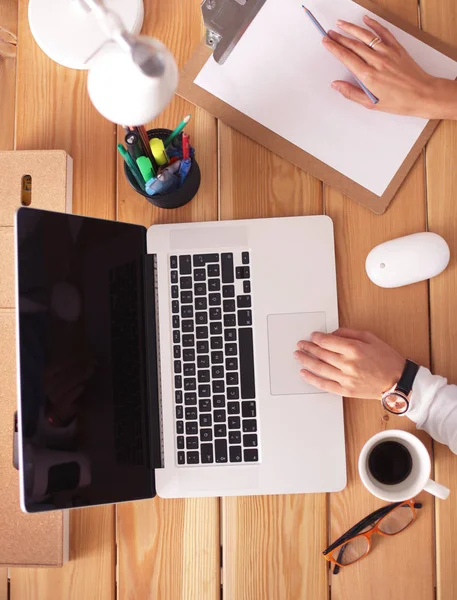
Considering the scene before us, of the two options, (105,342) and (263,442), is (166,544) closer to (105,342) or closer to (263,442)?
(263,442)

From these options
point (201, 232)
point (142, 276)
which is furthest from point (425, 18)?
point (142, 276)

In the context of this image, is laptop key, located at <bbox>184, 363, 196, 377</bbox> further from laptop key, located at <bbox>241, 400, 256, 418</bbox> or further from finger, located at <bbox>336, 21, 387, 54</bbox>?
finger, located at <bbox>336, 21, 387, 54</bbox>

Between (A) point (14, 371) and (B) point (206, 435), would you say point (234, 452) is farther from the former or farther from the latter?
(A) point (14, 371)

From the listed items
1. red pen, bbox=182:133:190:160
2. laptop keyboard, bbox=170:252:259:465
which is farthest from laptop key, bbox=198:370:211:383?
red pen, bbox=182:133:190:160

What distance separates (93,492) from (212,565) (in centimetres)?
23

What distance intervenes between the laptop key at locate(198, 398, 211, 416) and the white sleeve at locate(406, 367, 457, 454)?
29cm

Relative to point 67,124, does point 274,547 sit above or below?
below

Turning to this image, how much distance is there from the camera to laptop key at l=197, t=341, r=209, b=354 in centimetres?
83

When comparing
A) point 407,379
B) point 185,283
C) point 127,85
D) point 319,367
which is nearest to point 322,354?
point 319,367

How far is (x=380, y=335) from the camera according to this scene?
33.2 inches

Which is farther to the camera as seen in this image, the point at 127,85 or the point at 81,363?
the point at 81,363

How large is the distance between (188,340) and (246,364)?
0.09 m

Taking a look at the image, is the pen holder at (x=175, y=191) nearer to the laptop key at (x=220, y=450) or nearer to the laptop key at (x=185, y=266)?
the laptop key at (x=185, y=266)

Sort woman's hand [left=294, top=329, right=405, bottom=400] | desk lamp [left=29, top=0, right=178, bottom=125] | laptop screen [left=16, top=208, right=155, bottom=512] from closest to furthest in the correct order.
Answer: desk lamp [left=29, top=0, right=178, bottom=125], laptop screen [left=16, top=208, right=155, bottom=512], woman's hand [left=294, top=329, right=405, bottom=400]
